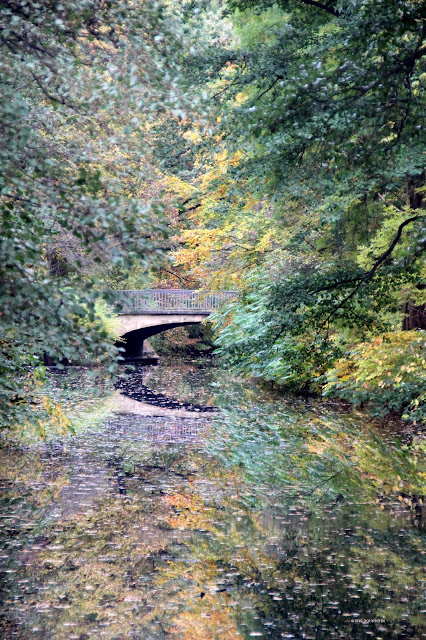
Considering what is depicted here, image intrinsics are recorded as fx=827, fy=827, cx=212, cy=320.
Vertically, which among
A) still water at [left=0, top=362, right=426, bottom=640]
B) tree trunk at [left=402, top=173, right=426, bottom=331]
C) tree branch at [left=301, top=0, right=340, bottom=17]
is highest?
tree branch at [left=301, top=0, right=340, bottom=17]

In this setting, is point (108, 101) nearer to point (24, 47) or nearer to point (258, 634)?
point (24, 47)

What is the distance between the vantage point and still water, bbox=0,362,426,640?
6.04 m

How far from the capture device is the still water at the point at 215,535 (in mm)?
6043

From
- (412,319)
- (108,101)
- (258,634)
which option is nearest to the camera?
(108,101)

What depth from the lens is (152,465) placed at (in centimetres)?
1209

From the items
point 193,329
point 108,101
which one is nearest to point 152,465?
point 108,101

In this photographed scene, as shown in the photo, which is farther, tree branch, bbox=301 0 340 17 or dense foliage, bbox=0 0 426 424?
tree branch, bbox=301 0 340 17

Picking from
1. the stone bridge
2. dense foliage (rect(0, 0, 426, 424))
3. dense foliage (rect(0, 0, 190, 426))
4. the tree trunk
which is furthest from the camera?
the stone bridge

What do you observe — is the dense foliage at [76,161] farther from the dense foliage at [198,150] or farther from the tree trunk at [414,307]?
the tree trunk at [414,307]

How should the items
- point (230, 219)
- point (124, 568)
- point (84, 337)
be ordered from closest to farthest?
point (84, 337)
point (124, 568)
point (230, 219)

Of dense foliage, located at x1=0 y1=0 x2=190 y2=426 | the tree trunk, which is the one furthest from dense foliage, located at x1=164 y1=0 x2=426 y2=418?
dense foliage, located at x1=0 y1=0 x2=190 y2=426

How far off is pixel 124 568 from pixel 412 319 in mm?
9212

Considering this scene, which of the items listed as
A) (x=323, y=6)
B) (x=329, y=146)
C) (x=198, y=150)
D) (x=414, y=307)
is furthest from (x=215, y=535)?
(x=414, y=307)

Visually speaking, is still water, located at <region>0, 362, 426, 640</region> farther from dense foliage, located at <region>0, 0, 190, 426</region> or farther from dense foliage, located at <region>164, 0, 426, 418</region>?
dense foliage, located at <region>0, 0, 190, 426</region>
